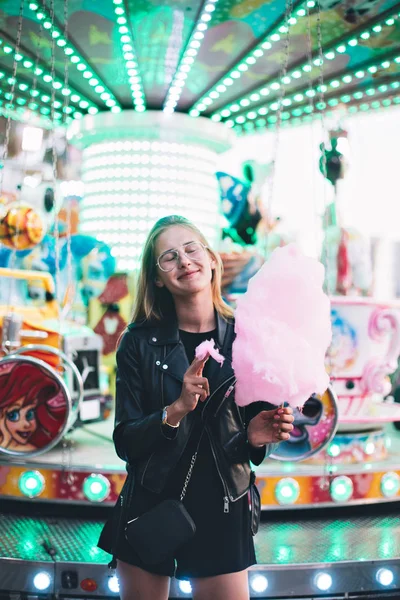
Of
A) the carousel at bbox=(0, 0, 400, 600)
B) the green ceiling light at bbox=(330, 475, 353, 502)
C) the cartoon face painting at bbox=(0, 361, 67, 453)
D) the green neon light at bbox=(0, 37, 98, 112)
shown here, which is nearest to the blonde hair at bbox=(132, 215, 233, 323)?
the carousel at bbox=(0, 0, 400, 600)

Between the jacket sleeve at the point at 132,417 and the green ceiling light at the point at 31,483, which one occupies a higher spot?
the jacket sleeve at the point at 132,417

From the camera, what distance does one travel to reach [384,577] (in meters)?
2.19

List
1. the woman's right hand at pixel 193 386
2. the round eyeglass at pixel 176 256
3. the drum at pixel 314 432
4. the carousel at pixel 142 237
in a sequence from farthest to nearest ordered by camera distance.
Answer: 1. the drum at pixel 314 432
2. the carousel at pixel 142 237
3. the round eyeglass at pixel 176 256
4. the woman's right hand at pixel 193 386

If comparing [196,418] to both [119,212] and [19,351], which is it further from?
[119,212]

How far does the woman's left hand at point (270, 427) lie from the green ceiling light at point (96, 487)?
4.18 ft

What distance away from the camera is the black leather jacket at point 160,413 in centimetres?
136

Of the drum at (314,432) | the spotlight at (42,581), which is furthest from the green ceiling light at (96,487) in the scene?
the drum at (314,432)

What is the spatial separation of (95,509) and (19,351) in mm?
773

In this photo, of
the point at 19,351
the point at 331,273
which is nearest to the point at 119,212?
the point at 331,273

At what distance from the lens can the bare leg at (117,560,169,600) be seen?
139cm

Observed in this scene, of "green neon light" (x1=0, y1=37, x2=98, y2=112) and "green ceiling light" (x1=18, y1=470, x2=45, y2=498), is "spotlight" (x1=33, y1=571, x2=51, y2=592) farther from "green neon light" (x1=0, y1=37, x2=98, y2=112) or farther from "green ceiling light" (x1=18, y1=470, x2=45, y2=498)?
"green neon light" (x1=0, y1=37, x2=98, y2=112)

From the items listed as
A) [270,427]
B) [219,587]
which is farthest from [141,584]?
[270,427]

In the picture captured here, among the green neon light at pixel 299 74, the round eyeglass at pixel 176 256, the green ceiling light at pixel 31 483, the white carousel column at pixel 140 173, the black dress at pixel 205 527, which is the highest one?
the green neon light at pixel 299 74

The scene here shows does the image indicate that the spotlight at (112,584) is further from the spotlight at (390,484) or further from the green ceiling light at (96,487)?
the spotlight at (390,484)
